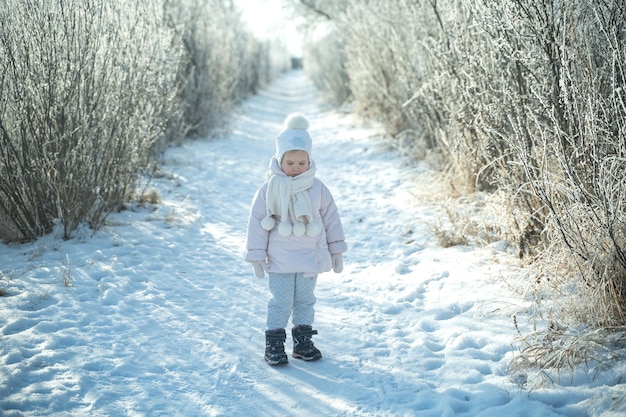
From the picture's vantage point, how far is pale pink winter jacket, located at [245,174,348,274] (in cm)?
271

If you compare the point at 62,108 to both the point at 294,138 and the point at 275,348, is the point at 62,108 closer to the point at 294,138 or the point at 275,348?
the point at 294,138

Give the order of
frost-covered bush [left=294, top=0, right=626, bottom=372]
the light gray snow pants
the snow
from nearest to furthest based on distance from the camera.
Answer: the snow, frost-covered bush [left=294, top=0, right=626, bottom=372], the light gray snow pants

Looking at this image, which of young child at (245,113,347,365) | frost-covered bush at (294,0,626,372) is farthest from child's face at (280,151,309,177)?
frost-covered bush at (294,0,626,372)

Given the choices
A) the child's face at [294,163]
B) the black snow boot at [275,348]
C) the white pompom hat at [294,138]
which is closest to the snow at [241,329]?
the black snow boot at [275,348]

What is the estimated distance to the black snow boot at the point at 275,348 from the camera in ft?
8.82

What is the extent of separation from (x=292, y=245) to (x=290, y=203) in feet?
0.82

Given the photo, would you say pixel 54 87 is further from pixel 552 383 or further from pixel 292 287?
pixel 552 383

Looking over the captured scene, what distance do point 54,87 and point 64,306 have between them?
192 centimetres

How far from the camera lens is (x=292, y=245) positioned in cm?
273

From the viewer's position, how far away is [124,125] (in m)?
4.60

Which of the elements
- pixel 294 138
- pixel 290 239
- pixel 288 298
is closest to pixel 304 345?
pixel 288 298

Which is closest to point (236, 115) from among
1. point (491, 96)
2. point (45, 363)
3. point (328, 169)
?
point (328, 169)

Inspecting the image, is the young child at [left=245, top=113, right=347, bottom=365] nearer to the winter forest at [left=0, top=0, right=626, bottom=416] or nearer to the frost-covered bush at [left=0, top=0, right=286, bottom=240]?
the winter forest at [left=0, top=0, right=626, bottom=416]

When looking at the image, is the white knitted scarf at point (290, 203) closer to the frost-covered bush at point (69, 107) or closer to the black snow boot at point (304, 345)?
the black snow boot at point (304, 345)
